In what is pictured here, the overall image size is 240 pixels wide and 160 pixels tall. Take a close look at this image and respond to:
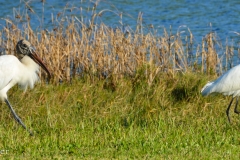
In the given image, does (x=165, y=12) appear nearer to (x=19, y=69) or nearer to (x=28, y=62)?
(x=28, y=62)

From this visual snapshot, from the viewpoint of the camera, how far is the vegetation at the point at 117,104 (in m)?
5.94

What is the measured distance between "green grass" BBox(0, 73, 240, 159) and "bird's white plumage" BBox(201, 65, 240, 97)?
184mm

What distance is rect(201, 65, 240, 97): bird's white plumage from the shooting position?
24.9ft

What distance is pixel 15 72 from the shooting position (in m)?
7.22

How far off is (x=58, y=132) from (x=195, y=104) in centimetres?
180

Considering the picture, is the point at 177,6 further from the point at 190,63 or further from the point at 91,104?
the point at 91,104

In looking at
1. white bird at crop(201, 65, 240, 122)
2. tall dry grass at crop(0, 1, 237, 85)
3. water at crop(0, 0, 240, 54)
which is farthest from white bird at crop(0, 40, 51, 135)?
water at crop(0, 0, 240, 54)

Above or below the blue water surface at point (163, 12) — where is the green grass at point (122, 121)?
above

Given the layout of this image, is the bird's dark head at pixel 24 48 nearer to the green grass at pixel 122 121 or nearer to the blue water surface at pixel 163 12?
the green grass at pixel 122 121

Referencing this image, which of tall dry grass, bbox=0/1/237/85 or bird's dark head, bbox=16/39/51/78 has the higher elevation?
bird's dark head, bbox=16/39/51/78

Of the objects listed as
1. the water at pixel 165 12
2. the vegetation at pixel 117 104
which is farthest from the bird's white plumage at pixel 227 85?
the water at pixel 165 12

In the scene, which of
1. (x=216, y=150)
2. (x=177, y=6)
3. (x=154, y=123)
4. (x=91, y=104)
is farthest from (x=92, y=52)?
(x=177, y=6)

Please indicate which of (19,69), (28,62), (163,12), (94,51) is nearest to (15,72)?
(19,69)

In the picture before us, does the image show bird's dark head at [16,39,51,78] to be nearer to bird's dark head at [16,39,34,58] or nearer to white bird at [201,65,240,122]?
bird's dark head at [16,39,34,58]
